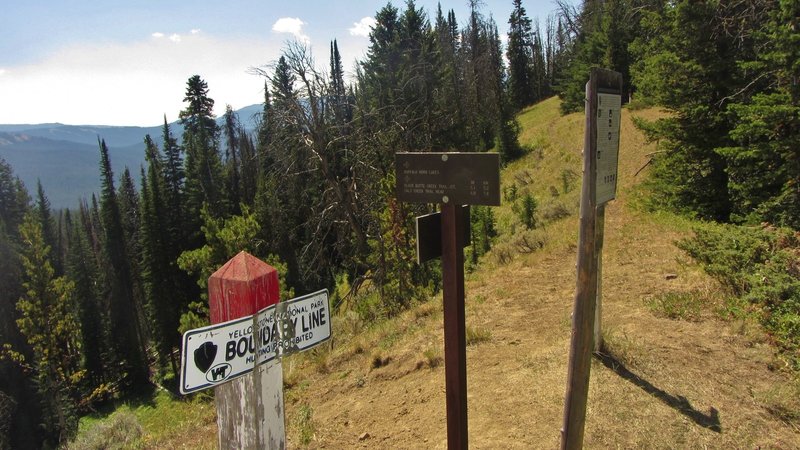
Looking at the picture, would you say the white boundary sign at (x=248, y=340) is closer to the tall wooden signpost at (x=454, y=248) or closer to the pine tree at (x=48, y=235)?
the tall wooden signpost at (x=454, y=248)

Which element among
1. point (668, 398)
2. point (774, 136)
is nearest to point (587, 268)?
point (668, 398)

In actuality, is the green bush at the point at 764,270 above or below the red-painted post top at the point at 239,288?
below

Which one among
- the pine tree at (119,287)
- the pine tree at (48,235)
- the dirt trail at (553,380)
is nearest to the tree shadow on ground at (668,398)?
the dirt trail at (553,380)

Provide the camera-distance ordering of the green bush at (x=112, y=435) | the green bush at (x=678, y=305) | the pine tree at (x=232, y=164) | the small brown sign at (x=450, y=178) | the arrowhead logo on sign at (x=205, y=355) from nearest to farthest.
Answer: the arrowhead logo on sign at (x=205, y=355) → the small brown sign at (x=450, y=178) → the green bush at (x=678, y=305) → the green bush at (x=112, y=435) → the pine tree at (x=232, y=164)

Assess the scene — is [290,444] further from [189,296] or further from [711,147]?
[189,296]

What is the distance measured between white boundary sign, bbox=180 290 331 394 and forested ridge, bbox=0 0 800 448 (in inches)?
212

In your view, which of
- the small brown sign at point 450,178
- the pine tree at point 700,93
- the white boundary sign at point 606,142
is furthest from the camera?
the pine tree at point 700,93

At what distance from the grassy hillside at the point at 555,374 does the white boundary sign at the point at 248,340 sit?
9.37 feet

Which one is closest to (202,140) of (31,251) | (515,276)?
(31,251)

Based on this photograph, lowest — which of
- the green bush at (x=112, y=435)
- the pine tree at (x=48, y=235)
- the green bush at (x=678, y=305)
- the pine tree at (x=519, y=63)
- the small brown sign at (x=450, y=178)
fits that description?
the pine tree at (x=48, y=235)

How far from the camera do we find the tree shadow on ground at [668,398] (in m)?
4.10

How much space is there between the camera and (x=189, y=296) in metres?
43.6

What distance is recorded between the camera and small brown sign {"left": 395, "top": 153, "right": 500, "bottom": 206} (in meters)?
3.01

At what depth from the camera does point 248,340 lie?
181 centimetres
